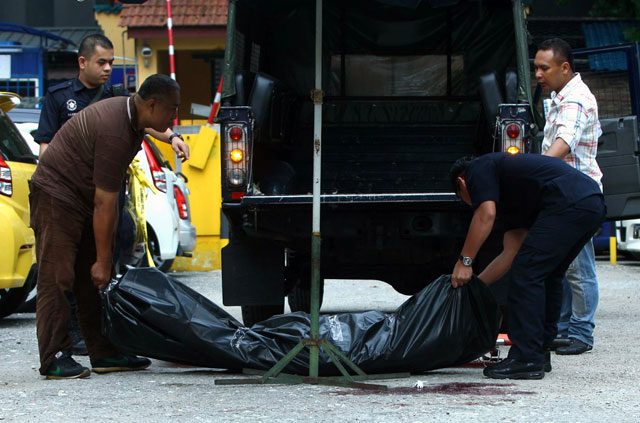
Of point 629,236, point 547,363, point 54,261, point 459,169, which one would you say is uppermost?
point 459,169

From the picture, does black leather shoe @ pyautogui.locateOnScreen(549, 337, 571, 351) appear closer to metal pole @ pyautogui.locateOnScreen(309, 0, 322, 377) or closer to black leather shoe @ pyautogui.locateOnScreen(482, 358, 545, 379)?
black leather shoe @ pyautogui.locateOnScreen(482, 358, 545, 379)

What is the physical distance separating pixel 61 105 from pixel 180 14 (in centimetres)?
1898

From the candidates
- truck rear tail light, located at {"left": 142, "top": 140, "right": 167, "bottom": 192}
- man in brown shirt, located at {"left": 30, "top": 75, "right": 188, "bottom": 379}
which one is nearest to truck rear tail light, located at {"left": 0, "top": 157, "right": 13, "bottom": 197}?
man in brown shirt, located at {"left": 30, "top": 75, "right": 188, "bottom": 379}

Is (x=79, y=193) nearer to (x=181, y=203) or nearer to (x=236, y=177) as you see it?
(x=236, y=177)

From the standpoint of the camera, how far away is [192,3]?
2755cm

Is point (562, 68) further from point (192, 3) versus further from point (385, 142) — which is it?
point (192, 3)

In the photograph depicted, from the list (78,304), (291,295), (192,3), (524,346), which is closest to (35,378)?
(78,304)

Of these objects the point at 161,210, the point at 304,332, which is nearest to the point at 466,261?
the point at 304,332

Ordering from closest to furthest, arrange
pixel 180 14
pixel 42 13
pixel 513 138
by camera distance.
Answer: pixel 513 138 → pixel 180 14 → pixel 42 13

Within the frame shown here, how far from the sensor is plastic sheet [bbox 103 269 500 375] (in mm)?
7359

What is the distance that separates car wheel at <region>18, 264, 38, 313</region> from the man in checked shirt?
392 centimetres

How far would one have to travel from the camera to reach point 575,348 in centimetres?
876

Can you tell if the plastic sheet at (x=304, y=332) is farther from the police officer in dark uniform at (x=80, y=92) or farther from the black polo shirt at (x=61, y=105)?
the black polo shirt at (x=61, y=105)

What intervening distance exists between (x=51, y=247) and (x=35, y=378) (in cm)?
73
